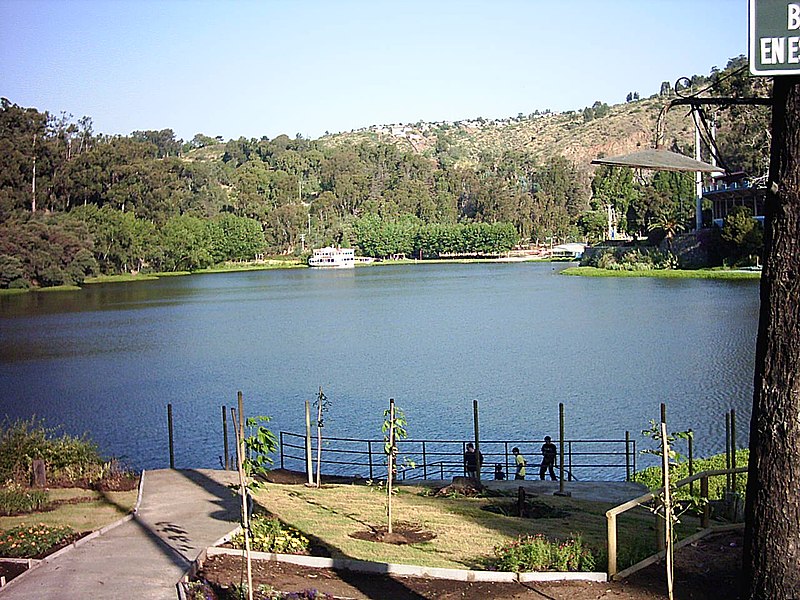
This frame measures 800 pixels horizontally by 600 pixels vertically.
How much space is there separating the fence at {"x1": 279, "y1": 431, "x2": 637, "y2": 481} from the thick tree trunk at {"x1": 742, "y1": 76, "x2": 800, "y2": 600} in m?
10.9

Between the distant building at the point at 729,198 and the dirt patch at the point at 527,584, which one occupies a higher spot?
the distant building at the point at 729,198

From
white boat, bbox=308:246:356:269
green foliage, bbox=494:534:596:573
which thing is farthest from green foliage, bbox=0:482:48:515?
white boat, bbox=308:246:356:269

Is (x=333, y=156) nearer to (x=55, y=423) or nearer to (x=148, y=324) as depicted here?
(x=148, y=324)

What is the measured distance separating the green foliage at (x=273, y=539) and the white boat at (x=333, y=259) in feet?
346

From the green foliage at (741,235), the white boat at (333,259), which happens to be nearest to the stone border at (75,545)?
the green foliage at (741,235)

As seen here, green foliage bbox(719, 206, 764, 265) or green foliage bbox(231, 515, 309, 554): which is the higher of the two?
green foliage bbox(719, 206, 764, 265)

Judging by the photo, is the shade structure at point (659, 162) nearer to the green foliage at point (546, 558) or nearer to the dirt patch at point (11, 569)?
the green foliage at point (546, 558)

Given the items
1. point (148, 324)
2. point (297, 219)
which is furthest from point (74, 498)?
point (297, 219)

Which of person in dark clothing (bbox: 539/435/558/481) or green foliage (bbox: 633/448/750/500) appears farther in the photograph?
person in dark clothing (bbox: 539/435/558/481)

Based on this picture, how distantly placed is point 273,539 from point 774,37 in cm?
679

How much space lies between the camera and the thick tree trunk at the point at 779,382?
589 centimetres

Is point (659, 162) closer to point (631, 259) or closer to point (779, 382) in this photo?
point (779, 382)

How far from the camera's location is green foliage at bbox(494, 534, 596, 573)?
324 inches

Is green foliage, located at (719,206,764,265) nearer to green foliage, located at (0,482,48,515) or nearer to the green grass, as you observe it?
the green grass
